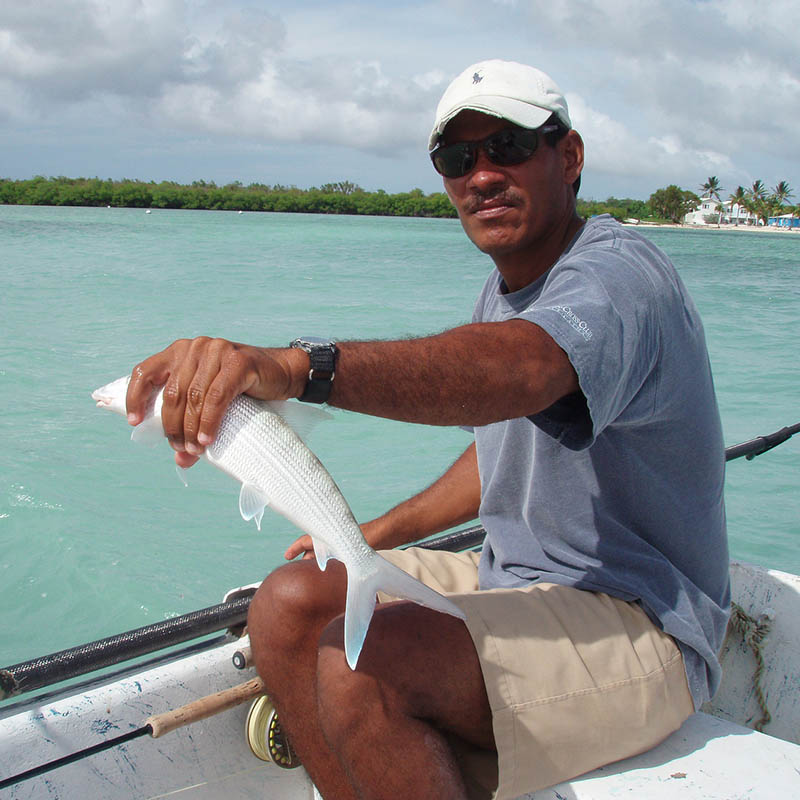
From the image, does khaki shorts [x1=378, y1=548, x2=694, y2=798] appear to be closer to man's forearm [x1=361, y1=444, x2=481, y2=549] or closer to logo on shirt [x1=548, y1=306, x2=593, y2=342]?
logo on shirt [x1=548, y1=306, x2=593, y2=342]

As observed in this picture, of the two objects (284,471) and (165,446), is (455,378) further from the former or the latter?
(165,446)

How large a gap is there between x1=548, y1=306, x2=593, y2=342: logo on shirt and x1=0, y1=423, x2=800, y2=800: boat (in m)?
1.06

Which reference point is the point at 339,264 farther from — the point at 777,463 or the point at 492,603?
the point at 492,603

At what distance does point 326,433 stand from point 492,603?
8.51 meters

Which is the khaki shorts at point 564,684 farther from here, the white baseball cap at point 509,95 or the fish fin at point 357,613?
the white baseball cap at point 509,95

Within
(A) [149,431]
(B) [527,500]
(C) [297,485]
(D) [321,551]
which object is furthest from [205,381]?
(B) [527,500]

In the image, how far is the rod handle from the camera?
217cm

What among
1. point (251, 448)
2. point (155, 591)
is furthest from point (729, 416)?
point (251, 448)

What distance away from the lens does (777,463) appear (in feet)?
32.7

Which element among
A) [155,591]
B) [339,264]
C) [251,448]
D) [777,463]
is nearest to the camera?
[251,448]

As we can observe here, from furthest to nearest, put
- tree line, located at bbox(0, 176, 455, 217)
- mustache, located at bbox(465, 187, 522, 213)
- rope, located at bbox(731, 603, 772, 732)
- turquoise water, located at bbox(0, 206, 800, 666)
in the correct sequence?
1. tree line, located at bbox(0, 176, 455, 217)
2. turquoise water, located at bbox(0, 206, 800, 666)
3. rope, located at bbox(731, 603, 772, 732)
4. mustache, located at bbox(465, 187, 522, 213)

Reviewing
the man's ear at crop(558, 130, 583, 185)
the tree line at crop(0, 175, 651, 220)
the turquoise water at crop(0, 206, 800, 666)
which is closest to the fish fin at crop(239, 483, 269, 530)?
the man's ear at crop(558, 130, 583, 185)

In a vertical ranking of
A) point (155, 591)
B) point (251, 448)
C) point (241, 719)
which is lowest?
point (155, 591)

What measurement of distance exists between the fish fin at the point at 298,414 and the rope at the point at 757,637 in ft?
6.32
